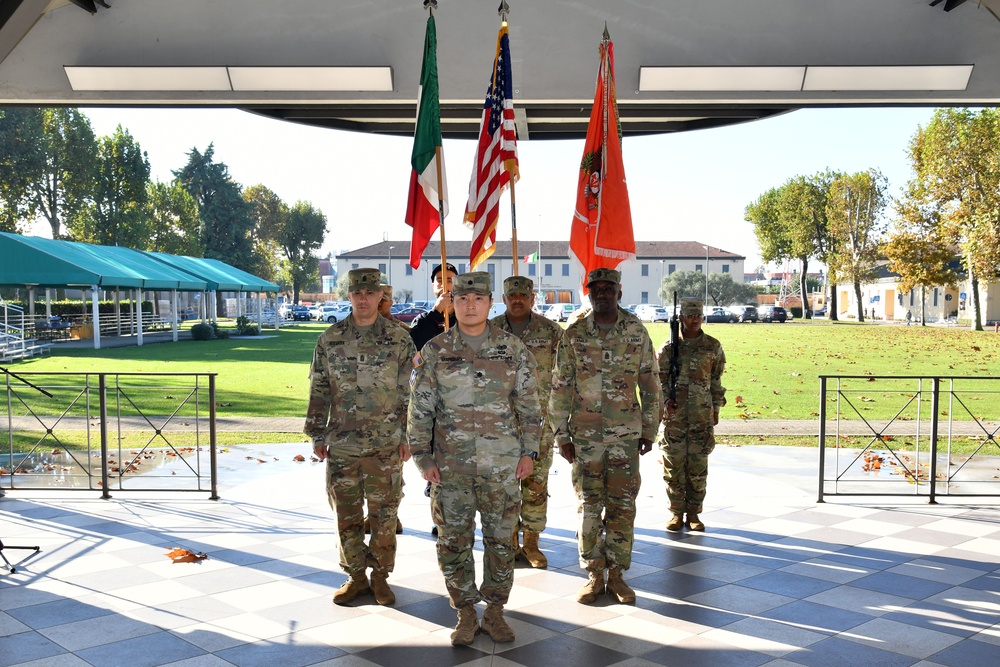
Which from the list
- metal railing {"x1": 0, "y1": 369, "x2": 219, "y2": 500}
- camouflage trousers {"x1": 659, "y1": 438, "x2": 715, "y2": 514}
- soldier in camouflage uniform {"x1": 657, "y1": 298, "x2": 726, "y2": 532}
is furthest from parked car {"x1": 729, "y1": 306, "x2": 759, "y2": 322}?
camouflage trousers {"x1": 659, "y1": 438, "x2": 715, "y2": 514}

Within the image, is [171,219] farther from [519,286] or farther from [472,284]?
[472,284]

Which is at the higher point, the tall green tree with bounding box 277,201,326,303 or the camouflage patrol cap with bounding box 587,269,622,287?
the tall green tree with bounding box 277,201,326,303

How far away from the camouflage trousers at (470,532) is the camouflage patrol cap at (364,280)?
1301 millimetres

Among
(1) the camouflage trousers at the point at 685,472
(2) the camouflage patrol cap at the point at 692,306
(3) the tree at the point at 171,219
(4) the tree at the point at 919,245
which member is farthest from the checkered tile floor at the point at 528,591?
(3) the tree at the point at 171,219

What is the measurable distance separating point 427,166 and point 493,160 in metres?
0.49

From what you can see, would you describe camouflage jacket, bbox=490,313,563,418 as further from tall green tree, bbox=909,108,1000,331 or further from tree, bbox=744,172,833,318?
tree, bbox=744,172,833,318

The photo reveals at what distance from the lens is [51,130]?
46.5 m

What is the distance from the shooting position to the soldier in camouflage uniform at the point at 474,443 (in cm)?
422

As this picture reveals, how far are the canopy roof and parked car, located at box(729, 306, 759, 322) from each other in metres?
33.2

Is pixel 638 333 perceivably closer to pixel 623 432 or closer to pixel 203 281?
pixel 623 432

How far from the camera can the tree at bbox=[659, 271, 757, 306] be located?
62.2 meters

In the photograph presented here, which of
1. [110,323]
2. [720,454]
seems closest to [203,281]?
[110,323]

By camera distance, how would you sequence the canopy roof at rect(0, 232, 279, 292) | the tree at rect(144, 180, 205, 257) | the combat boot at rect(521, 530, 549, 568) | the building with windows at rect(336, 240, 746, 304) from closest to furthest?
the combat boot at rect(521, 530, 549, 568)
the canopy roof at rect(0, 232, 279, 292)
the tree at rect(144, 180, 205, 257)
the building with windows at rect(336, 240, 746, 304)

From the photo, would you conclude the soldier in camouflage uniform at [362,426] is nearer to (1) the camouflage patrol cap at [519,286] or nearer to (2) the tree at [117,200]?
(1) the camouflage patrol cap at [519,286]
